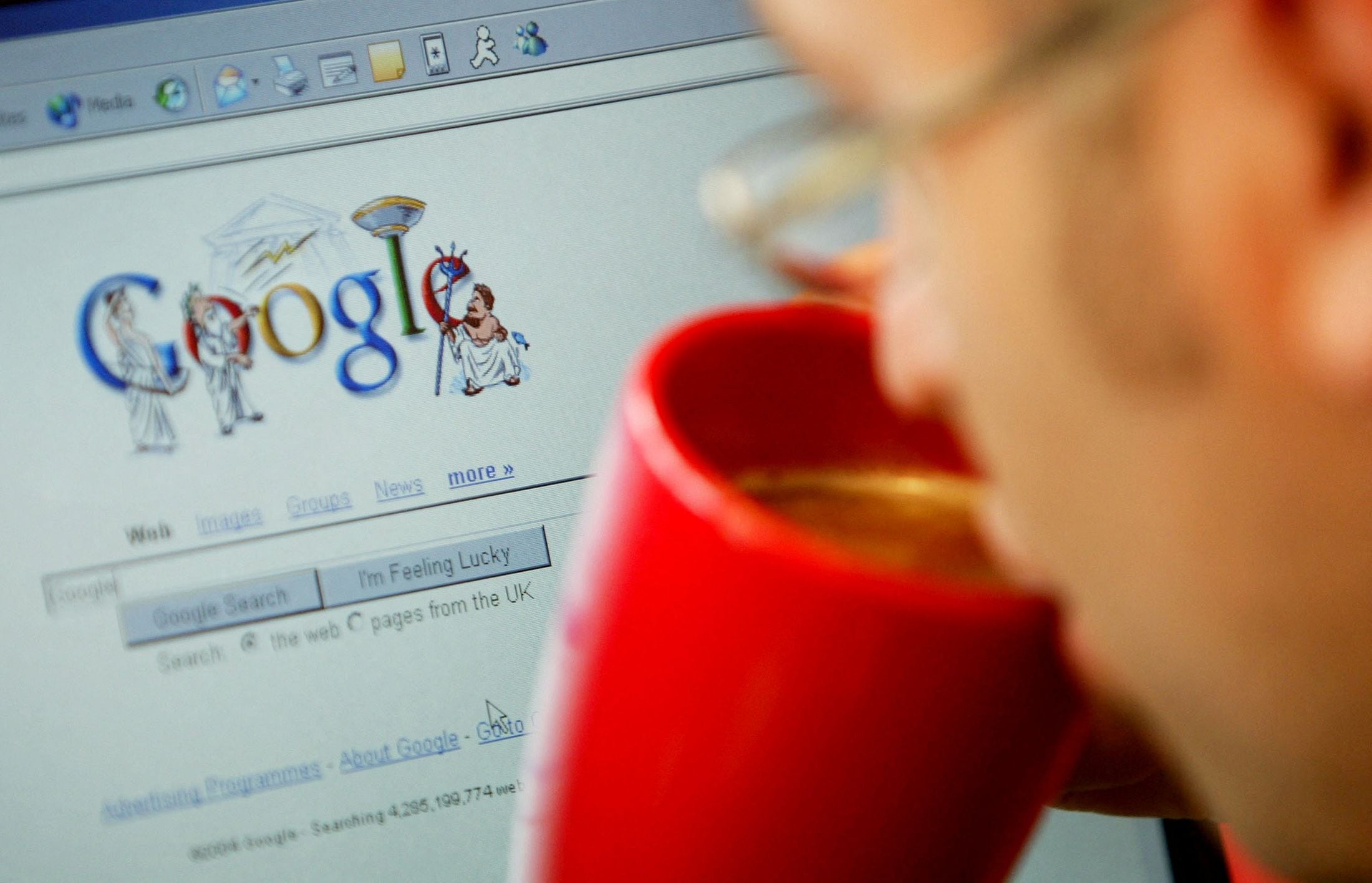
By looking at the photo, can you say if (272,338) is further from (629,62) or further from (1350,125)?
(1350,125)

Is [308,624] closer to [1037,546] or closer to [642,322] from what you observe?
[642,322]

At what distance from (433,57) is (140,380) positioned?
0.65 ft

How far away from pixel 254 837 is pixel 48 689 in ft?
0.37

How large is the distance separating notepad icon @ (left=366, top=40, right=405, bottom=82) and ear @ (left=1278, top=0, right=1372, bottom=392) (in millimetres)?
408

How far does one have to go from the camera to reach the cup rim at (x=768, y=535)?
240 millimetres

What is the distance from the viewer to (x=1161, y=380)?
0.55 feet

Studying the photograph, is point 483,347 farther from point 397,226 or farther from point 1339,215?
point 1339,215

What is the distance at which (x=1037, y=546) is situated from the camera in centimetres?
21

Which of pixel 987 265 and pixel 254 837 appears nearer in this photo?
pixel 987 265

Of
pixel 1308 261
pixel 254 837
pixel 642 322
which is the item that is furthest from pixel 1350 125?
pixel 254 837

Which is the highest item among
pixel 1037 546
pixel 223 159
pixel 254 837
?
pixel 223 159

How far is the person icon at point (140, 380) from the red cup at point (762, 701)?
0.83 ft

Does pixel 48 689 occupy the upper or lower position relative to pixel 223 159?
lower

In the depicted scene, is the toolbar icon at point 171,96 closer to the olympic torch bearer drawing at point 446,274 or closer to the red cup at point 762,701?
the olympic torch bearer drawing at point 446,274
